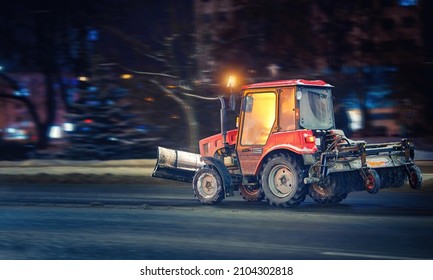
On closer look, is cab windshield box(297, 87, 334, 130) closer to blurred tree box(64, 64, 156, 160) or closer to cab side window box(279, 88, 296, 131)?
cab side window box(279, 88, 296, 131)

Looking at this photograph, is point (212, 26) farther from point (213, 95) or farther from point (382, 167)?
point (382, 167)

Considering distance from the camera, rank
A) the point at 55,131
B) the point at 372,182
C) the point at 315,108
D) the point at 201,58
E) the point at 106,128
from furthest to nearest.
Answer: the point at 55,131 → the point at 106,128 → the point at 201,58 → the point at 315,108 → the point at 372,182

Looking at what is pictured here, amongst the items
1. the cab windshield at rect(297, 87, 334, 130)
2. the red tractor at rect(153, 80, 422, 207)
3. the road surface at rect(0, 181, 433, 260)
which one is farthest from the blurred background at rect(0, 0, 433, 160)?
the road surface at rect(0, 181, 433, 260)

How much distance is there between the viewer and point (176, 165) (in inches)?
641

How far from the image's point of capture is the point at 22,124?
59.6 metres

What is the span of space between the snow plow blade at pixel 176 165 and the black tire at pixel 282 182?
2063 mm

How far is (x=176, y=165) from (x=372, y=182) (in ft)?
15.1

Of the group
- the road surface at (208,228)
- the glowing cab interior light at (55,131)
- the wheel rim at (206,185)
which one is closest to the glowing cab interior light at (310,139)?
the road surface at (208,228)

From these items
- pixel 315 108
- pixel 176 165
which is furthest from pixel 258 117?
pixel 176 165

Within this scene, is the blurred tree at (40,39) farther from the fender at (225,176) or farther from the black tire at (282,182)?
the black tire at (282,182)

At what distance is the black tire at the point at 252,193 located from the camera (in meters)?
15.5

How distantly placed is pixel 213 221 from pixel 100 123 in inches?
813

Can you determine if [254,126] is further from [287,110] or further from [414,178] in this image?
[414,178]

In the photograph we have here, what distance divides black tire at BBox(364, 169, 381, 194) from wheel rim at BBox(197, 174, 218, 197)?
9.89ft
